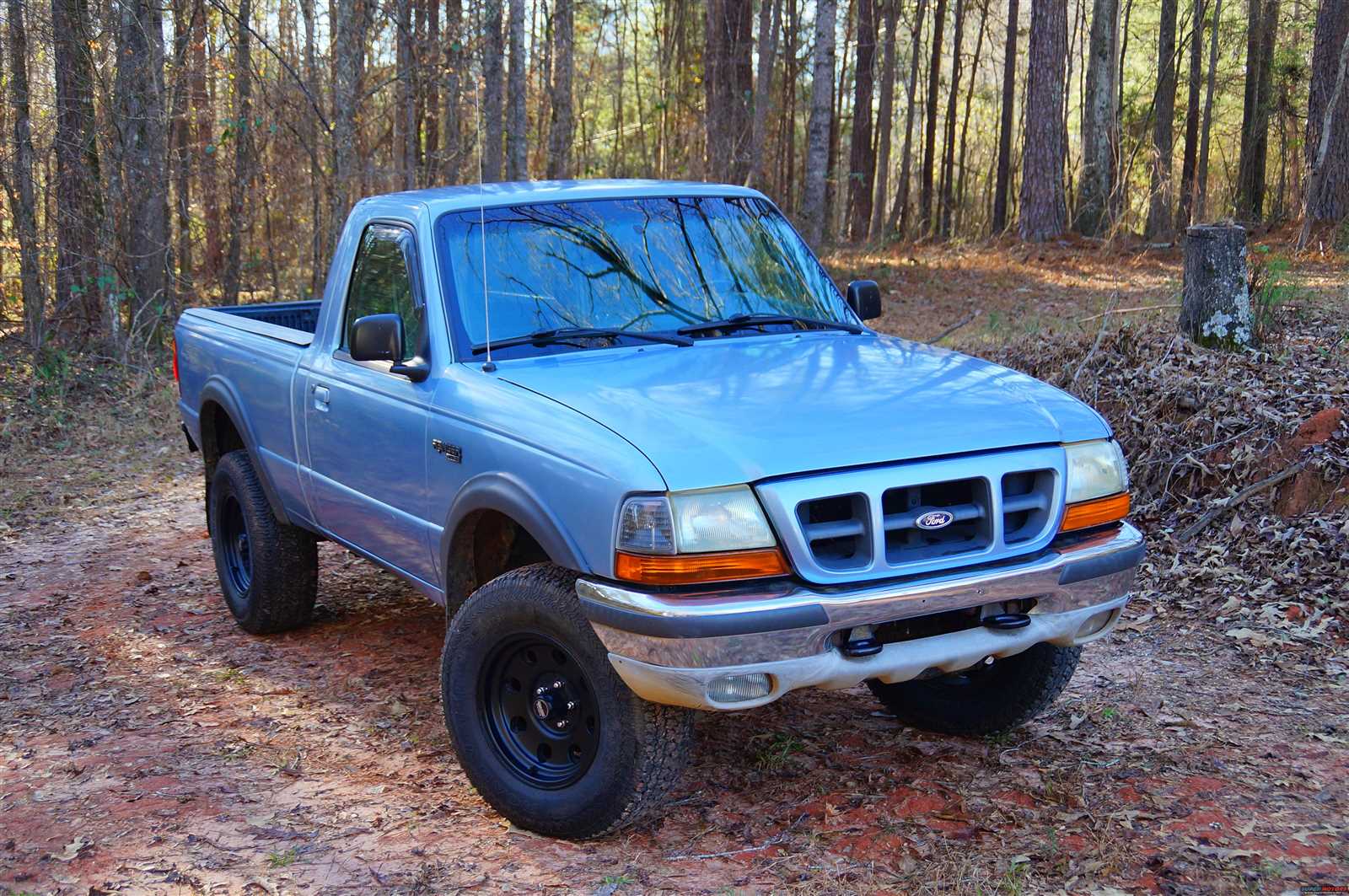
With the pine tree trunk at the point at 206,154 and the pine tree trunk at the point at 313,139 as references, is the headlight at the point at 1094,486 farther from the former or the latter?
the pine tree trunk at the point at 313,139

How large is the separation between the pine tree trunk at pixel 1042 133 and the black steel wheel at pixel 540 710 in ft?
52.1

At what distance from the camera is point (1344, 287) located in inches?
395

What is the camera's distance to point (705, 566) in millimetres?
3316

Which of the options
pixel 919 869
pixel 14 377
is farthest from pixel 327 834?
pixel 14 377

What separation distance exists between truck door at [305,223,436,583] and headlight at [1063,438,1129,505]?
6.85 feet

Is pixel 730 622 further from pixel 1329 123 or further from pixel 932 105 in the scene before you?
pixel 932 105

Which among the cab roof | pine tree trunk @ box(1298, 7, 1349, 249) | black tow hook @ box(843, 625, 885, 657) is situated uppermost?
pine tree trunk @ box(1298, 7, 1349, 249)

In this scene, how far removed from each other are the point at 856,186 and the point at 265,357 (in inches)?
850

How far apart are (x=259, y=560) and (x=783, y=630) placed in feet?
10.8

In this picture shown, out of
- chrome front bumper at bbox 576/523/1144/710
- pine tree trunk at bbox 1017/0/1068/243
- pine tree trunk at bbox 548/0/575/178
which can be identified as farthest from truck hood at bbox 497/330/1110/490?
pine tree trunk at bbox 1017/0/1068/243

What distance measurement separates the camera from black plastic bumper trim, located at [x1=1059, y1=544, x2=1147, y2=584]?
364 cm

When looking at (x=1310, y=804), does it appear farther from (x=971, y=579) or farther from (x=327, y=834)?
(x=327, y=834)

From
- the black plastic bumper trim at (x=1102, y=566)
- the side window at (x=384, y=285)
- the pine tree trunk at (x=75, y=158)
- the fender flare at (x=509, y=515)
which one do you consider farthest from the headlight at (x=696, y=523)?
the pine tree trunk at (x=75, y=158)

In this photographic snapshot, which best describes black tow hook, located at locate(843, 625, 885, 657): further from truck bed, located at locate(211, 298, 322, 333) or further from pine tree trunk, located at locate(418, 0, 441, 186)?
pine tree trunk, located at locate(418, 0, 441, 186)
